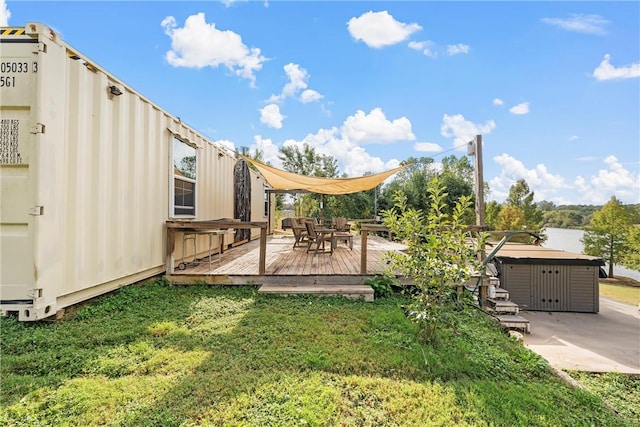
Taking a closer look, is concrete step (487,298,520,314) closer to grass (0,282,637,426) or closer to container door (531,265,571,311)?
grass (0,282,637,426)

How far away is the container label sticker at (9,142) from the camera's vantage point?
8.70 ft

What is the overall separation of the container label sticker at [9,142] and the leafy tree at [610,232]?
88.4 feet

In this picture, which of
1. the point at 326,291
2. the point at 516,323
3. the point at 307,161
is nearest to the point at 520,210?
the point at 307,161

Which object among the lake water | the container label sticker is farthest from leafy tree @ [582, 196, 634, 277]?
the container label sticker

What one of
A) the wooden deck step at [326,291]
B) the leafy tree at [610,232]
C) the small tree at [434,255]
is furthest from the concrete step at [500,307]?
the leafy tree at [610,232]

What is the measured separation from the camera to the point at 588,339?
17.2 feet

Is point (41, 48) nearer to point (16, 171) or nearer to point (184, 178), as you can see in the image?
point (16, 171)

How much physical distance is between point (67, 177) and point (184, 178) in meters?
2.43

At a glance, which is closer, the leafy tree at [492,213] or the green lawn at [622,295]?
the green lawn at [622,295]

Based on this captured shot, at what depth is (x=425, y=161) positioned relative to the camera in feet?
82.7

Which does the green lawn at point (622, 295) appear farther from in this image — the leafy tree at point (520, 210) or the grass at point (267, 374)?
the grass at point (267, 374)

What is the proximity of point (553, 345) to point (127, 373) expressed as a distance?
5.86 m

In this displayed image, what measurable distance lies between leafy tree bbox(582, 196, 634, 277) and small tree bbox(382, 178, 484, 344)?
23654 mm

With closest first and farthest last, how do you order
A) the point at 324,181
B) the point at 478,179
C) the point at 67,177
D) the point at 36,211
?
the point at 36,211
the point at 67,177
the point at 478,179
the point at 324,181
